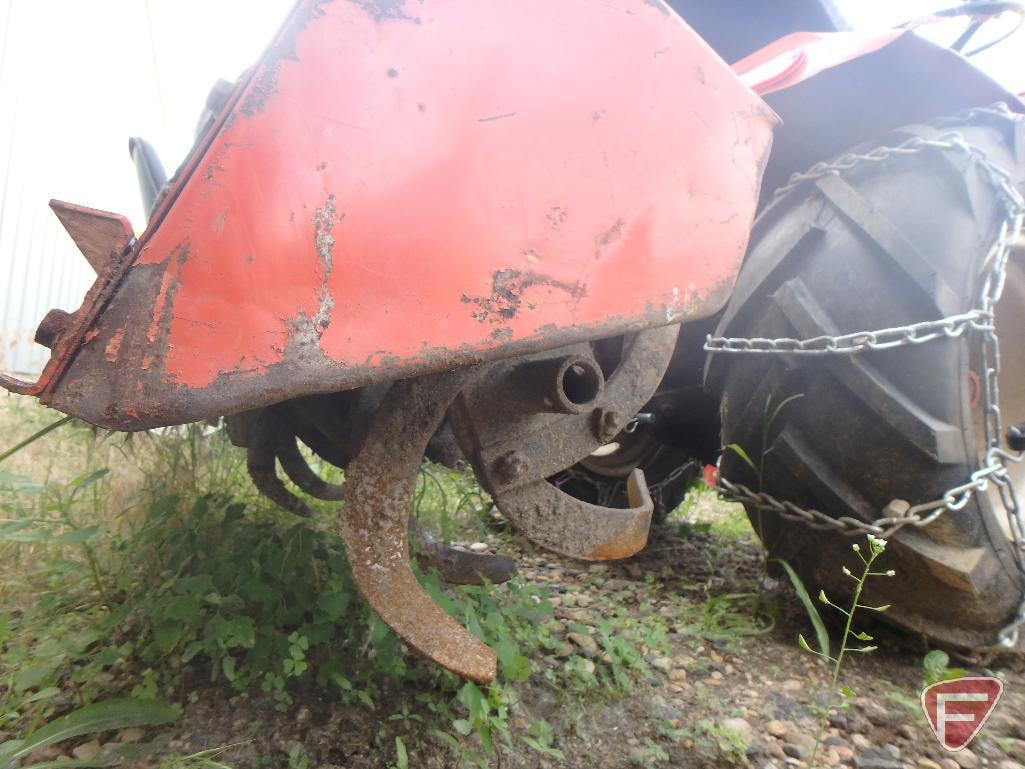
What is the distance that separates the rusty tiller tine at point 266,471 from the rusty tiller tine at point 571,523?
0.71 meters

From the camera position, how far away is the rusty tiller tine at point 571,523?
38.7 inches

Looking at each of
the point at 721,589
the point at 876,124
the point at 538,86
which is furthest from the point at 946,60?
the point at 721,589

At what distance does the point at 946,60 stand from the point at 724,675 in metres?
1.26

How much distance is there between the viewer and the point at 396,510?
891 mm

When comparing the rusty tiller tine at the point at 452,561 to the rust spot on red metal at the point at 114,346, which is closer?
the rust spot on red metal at the point at 114,346

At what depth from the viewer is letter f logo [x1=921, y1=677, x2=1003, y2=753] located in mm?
934

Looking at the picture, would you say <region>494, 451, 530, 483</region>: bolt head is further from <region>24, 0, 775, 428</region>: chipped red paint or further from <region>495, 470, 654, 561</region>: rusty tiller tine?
<region>24, 0, 775, 428</region>: chipped red paint

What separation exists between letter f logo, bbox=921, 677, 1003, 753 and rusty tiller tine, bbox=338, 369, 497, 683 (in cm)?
64

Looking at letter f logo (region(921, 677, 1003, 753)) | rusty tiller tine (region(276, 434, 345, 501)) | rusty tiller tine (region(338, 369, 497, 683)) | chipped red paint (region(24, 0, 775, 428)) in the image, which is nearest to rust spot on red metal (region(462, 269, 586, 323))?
chipped red paint (region(24, 0, 775, 428))

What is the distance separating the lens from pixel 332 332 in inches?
25.3

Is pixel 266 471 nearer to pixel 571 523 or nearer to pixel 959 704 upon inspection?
pixel 571 523

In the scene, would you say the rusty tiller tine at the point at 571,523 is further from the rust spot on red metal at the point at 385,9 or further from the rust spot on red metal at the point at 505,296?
the rust spot on red metal at the point at 385,9

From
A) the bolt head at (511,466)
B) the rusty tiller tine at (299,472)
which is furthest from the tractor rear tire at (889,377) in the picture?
the rusty tiller tine at (299,472)

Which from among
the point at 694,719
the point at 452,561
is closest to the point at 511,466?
the point at 452,561
